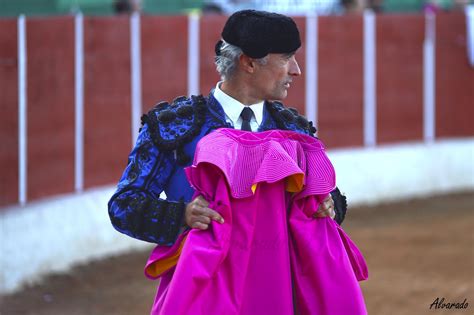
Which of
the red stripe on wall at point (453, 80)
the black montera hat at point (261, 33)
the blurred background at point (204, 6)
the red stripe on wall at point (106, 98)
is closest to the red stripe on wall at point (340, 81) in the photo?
the blurred background at point (204, 6)

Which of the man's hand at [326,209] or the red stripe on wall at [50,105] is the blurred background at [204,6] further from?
the man's hand at [326,209]

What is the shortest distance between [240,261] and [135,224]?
290 mm

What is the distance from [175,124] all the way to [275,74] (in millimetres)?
294

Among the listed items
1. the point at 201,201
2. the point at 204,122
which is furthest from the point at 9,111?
the point at 201,201

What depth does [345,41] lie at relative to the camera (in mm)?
9797

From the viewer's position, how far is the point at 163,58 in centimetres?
806

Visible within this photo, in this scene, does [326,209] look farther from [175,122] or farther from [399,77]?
[399,77]

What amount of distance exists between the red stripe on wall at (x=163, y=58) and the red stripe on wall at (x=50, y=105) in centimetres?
94

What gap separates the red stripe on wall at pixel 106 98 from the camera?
7.26 m

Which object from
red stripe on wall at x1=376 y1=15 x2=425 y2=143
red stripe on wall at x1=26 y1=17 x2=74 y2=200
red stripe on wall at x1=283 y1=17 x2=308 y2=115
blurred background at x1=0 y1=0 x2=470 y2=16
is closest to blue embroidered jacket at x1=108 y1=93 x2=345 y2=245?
red stripe on wall at x1=26 y1=17 x2=74 y2=200

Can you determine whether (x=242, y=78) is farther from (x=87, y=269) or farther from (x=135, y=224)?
(x=87, y=269)

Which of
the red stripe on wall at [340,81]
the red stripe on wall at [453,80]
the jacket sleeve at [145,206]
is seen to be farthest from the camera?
the red stripe on wall at [453,80]

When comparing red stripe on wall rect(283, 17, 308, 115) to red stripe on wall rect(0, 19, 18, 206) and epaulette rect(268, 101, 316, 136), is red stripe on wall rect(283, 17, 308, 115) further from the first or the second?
epaulette rect(268, 101, 316, 136)
